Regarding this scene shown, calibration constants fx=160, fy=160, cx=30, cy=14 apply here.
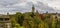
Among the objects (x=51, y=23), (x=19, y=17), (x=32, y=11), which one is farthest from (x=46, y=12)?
(x=51, y=23)

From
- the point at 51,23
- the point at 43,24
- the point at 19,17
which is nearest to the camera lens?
the point at 43,24

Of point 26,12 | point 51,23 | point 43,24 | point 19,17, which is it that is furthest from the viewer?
point 26,12

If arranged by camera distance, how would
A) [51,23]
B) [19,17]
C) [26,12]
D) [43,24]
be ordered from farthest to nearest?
[26,12]
[19,17]
[51,23]
[43,24]

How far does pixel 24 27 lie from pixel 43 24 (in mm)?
616

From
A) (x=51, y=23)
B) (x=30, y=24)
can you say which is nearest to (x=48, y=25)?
(x=51, y=23)

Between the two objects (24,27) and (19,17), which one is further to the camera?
(19,17)

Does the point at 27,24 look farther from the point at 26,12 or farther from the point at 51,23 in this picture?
the point at 26,12

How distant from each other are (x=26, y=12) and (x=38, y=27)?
2.28 meters

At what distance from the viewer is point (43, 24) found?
4.29m

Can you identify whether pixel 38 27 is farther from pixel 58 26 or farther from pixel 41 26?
pixel 58 26

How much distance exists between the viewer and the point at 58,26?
172 inches

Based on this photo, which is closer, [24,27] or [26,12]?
[24,27]

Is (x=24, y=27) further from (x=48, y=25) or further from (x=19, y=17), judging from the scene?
(x=19, y=17)

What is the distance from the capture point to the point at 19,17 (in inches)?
225
